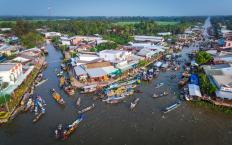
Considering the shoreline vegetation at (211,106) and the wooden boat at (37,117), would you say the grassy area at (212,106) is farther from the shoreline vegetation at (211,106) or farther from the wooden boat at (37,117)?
the wooden boat at (37,117)

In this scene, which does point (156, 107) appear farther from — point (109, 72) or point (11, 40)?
point (11, 40)

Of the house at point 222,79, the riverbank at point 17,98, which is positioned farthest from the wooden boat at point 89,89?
the house at point 222,79

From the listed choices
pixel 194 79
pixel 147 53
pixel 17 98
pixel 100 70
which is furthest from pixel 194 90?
pixel 17 98

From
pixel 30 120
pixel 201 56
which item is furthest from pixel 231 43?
pixel 30 120

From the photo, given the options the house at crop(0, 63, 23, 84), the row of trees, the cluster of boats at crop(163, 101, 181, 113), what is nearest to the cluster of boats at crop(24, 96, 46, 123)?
the house at crop(0, 63, 23, 84)

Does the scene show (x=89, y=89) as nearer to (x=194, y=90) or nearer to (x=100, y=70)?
(x=100, y=70)

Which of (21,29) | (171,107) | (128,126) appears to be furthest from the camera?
(21,29)

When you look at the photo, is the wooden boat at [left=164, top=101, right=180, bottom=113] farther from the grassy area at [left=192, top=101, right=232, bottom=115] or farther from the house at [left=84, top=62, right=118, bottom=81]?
the house at [left=84, top=62, right=118, bottom=81]

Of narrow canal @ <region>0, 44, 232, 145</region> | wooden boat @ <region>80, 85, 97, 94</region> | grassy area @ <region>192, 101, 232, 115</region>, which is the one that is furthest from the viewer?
wooden boat @ <region>80, 85, 97, 94</region>
